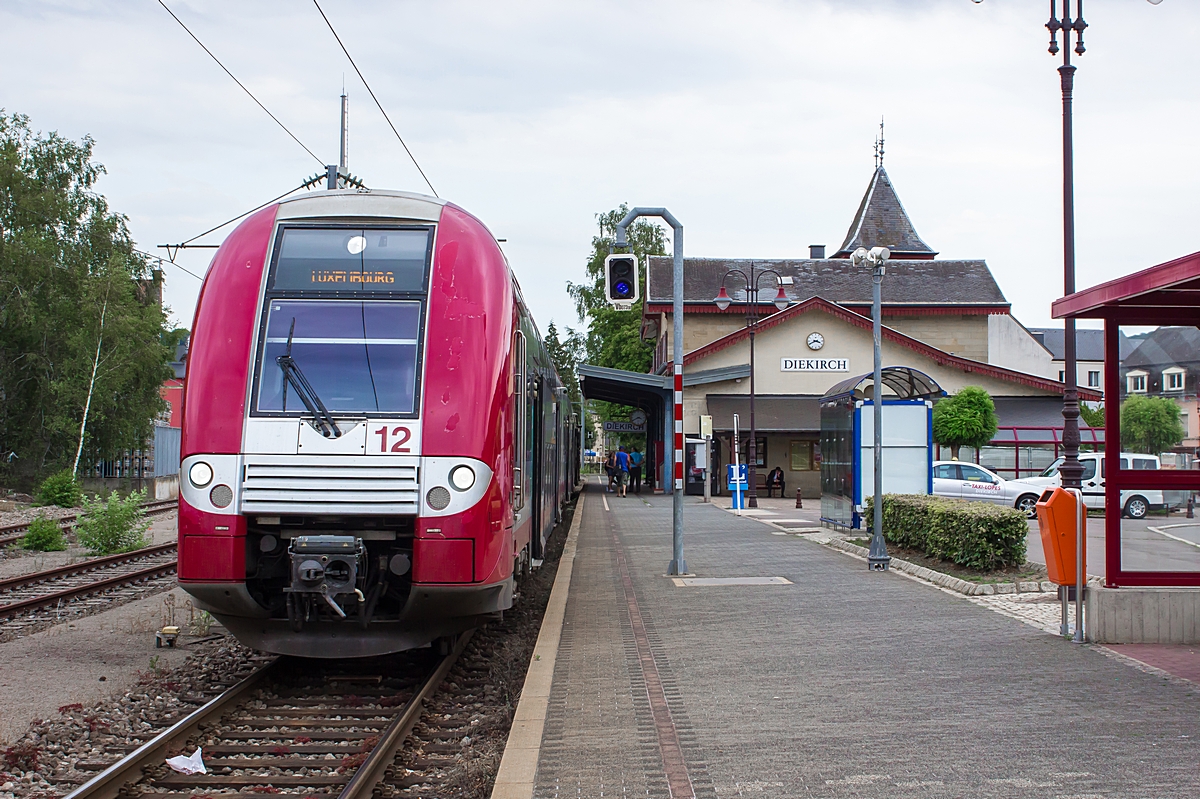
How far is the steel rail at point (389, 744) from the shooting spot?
503 centimetres

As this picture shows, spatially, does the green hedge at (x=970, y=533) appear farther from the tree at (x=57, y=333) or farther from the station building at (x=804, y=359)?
the tree at (x=57, y=333)

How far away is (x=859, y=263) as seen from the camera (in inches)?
615

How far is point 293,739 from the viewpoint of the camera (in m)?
6.04

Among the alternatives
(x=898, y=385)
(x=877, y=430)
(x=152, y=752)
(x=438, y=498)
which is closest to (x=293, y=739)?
(x=152, y=752)

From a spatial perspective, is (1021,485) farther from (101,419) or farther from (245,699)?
(101,419)

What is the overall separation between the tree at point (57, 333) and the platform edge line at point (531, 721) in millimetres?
33480

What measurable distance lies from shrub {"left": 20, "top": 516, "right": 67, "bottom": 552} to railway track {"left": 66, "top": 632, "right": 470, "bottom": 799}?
11647mm

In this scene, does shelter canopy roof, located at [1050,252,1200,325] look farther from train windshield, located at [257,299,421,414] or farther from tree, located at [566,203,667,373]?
tree, located at [566,203,667,373]

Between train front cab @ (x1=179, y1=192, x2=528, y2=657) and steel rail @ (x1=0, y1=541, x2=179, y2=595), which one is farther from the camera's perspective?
steel rail @ (x1=0, y1=541, x2=179, y2=595)

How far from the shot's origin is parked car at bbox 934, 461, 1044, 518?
84.8 feet

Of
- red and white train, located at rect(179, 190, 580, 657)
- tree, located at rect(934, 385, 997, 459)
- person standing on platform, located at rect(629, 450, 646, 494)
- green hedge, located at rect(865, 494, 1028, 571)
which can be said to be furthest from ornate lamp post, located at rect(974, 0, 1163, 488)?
person standing on platform, located at rect(629, 450, 646, 494)

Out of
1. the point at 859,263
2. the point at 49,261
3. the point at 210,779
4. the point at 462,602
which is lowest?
the point at 210,779

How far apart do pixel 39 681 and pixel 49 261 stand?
36.9 m

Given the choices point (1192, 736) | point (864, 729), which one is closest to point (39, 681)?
point (864, 729)
